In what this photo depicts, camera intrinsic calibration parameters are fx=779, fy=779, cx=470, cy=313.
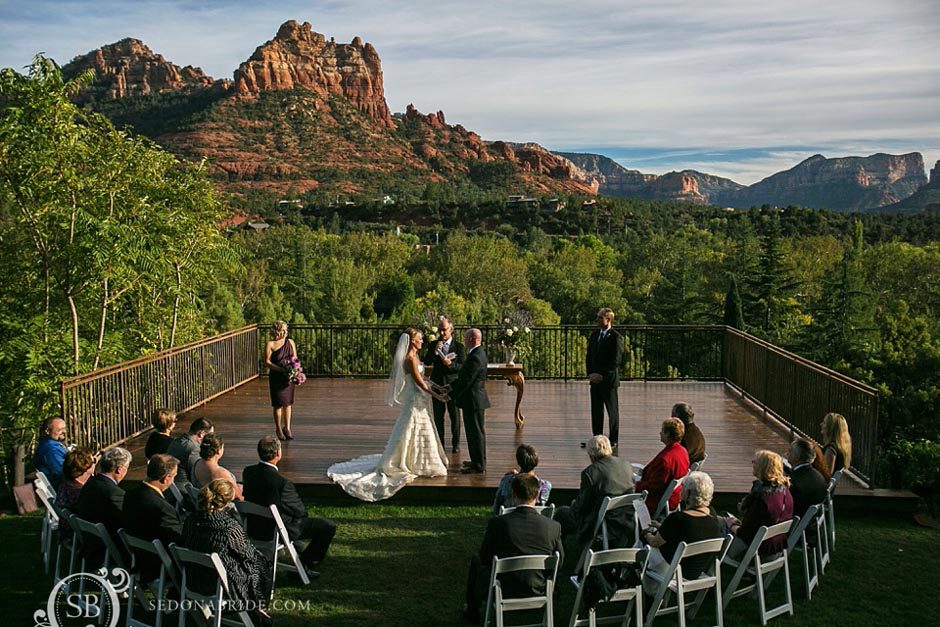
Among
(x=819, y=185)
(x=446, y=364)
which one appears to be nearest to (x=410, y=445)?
(x=446, y=364)

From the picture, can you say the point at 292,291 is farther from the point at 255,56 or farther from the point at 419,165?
the point at 255,56

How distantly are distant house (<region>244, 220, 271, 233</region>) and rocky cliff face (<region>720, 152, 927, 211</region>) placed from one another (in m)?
71.7

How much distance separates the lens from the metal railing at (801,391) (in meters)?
7.48

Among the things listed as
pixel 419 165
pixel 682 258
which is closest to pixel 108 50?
pixel 419 165

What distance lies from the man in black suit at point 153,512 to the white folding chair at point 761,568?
11.3ft

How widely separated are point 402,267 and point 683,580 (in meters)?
52.0

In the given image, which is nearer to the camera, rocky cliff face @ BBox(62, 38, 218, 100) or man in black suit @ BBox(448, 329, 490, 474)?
man in black suit @ BBox(448, 329, 490, 474)

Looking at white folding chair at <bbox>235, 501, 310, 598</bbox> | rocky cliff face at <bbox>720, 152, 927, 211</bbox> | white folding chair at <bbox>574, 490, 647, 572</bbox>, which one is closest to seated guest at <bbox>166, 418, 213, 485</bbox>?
white folding chair at <bbox>235, 501, 310, 598</bbox>

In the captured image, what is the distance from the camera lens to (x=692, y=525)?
15.3 ft

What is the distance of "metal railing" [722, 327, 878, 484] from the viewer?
7.48m

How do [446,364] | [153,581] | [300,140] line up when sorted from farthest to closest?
[300,140]
[446,364]
[153,581]

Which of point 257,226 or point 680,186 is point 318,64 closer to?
point 257,226

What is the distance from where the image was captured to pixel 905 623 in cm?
504

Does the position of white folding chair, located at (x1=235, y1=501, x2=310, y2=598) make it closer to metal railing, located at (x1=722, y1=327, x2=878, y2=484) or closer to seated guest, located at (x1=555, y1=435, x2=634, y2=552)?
seated guest, located at (x1=555, y1=435, x2=634, y2=552)
